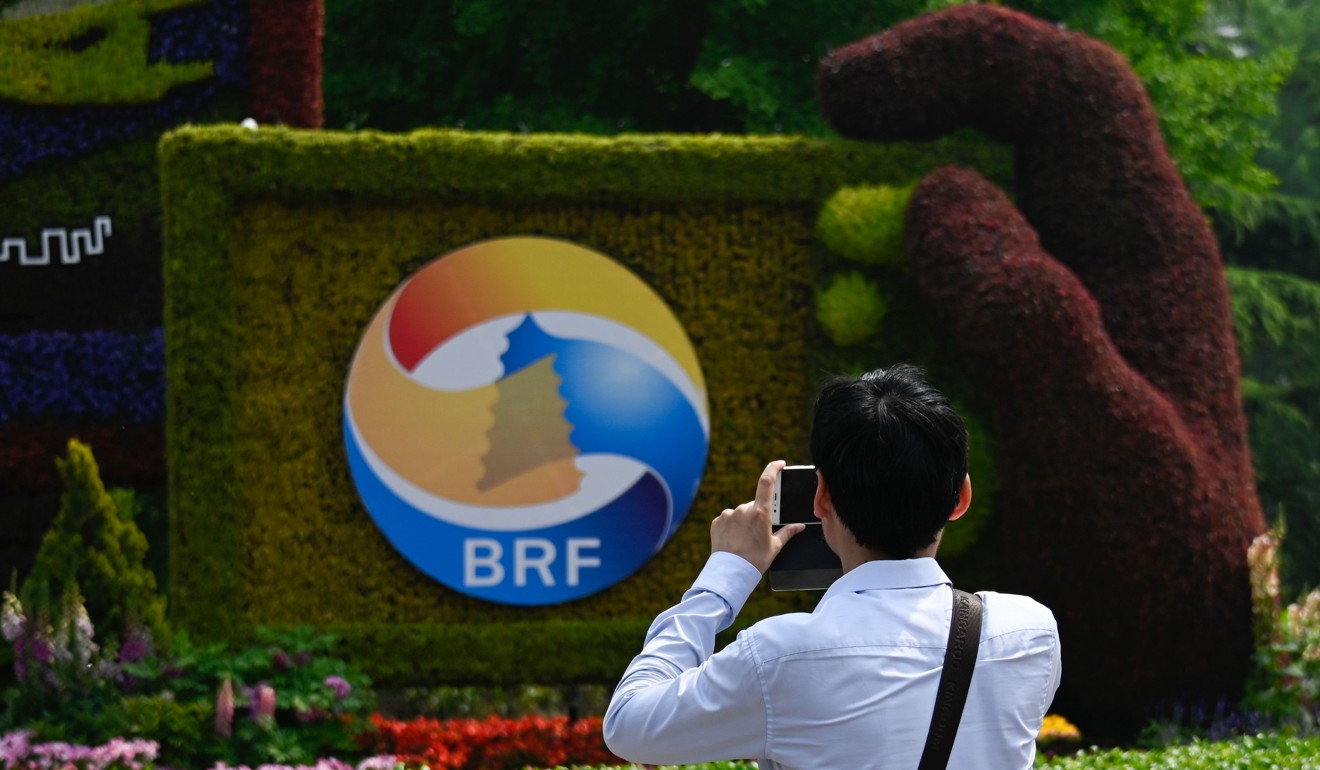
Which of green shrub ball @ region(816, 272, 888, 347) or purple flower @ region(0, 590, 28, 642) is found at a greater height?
green shrub ball @ region(816, 272, 888, 347)

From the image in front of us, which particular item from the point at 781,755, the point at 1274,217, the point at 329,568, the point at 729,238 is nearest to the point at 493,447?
the point at 329,568

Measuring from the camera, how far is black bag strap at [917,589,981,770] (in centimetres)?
194

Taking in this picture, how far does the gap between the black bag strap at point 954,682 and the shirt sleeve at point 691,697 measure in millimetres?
240

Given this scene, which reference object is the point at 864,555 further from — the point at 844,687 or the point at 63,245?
the point at 63,245

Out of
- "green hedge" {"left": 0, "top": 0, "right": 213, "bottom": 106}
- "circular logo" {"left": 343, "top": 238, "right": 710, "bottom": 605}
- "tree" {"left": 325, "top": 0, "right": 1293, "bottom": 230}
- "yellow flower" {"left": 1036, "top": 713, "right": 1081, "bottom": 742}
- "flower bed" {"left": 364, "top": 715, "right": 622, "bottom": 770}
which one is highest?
"tree" {"left": 325, "top": 0, "right": 1293, "bottom": 230}

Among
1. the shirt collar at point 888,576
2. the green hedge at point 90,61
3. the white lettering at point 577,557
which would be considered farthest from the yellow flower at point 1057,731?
the green hedge at point 90,61

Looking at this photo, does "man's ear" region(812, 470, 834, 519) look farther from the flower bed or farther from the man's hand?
the flower bed

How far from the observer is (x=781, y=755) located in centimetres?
196

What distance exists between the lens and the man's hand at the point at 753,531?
216cm

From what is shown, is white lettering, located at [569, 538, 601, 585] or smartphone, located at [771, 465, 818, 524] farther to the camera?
white lettering, located at [569, 538, 601, 585]

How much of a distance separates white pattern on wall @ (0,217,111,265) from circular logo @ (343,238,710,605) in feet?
8.68

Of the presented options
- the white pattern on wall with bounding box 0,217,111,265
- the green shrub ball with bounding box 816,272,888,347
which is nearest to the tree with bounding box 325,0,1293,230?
the green shrub ball with bounding box 816,272,888,347

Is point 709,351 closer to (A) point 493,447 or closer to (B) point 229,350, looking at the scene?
(A) point 493,447

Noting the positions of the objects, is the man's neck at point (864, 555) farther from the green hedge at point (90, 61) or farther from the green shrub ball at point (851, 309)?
the green hedge at point (90, 61)
